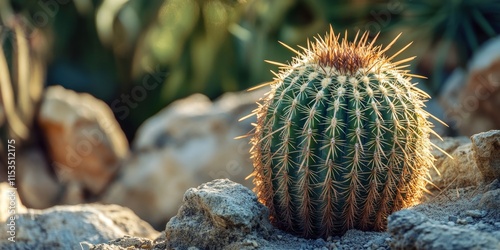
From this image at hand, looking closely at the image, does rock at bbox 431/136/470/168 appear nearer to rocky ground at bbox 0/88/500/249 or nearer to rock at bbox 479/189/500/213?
rocky ground at bbox 0/88/500/249

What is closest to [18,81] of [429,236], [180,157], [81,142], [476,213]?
[81,142]

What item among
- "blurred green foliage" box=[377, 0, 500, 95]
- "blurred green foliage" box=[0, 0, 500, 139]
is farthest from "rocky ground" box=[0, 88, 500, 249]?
"blurred green foliage" box=[377, 0, 500, 95]

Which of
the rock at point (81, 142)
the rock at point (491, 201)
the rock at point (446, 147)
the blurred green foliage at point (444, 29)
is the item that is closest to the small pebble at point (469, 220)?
the rock at point (491, 201)

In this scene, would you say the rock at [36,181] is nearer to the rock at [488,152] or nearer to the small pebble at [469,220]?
the rock at [488,152]

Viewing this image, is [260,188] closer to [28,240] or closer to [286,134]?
[286,134]

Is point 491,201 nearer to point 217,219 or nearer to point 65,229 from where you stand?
point 217,219

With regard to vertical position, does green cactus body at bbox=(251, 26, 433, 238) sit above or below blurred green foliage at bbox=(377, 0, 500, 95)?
below

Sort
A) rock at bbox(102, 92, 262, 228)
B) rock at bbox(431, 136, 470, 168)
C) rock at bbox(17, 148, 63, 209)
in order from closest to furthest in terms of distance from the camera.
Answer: rock at bbox(431, 136, 470, 168) < rock at bbox(102, 92, 262, 228) < rock at bbox(17, 148, 63, 209)
